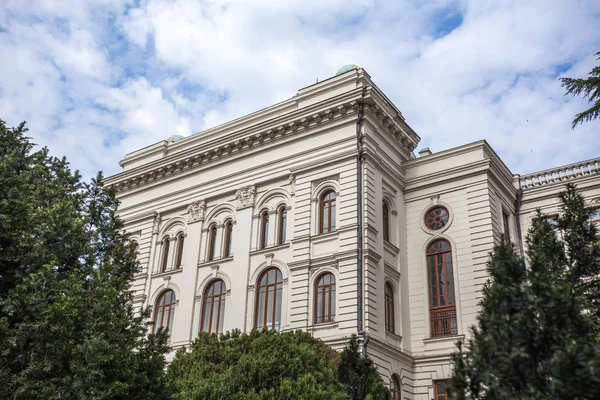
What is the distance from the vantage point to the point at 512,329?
8133 millimetres

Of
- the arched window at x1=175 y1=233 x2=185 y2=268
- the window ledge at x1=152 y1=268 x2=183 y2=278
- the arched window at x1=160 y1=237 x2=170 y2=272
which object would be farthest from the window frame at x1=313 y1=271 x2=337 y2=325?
the arched window at x1=160 y1=237 x2=170 y2=272

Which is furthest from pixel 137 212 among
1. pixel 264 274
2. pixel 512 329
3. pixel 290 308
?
pixel 512 329

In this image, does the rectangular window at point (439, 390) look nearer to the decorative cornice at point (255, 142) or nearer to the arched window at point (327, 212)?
the arched window at point (327, 212)

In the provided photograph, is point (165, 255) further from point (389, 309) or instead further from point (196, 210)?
point (389, 309)

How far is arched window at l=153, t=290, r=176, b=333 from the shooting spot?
29347mm

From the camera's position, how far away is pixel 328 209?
2672cm

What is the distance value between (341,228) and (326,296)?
280 cm

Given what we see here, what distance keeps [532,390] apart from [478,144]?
20.8 metres

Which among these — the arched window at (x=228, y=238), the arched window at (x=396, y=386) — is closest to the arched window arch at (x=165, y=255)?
the arched window at (x=228, y=238)

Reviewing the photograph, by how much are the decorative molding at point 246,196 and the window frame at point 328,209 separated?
3.56 m

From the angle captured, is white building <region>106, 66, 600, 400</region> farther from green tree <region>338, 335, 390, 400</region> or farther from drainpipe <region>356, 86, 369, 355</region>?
green tree <region>338, 335, 390, 400</region>

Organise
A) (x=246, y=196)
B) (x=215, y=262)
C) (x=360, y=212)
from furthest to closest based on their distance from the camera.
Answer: (x=246, y=196) < (x=215, y=262) < (x=360, y=212)

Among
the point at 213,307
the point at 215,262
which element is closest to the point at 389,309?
the point at 213,307

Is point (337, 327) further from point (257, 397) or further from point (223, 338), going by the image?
point (257, 397)
